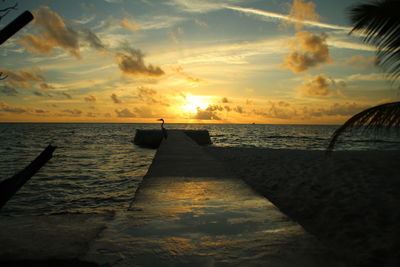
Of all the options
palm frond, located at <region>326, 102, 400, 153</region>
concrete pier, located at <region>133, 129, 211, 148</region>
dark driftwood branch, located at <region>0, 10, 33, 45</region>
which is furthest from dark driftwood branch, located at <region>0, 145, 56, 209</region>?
concrete pier, located at <region>133, 129, 211, 148</region>

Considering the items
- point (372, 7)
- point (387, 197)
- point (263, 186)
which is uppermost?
point (372, 7)

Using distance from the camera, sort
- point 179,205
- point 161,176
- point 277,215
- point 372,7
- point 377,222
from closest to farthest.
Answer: point 277,215, point 179,205, point 377,222, point 372,7, point 161,176

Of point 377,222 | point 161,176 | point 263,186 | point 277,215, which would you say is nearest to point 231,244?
point 277,215

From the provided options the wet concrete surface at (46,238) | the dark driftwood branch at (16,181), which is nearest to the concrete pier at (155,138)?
the wet concrete surface at (46,238)

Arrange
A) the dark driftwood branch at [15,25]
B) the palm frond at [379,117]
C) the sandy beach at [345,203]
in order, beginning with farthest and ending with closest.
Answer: the palm frond at [379,117] → the sandy beach at [345,203] → the dark driftwood branch at [15,25]

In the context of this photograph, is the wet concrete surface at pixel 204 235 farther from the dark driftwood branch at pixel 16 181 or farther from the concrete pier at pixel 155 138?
the concrete pier at pixel 155 138

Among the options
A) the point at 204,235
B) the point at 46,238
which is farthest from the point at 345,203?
the point at 46,238

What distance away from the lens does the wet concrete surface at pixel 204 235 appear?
7.37 ft

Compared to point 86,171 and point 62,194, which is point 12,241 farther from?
point 86,171

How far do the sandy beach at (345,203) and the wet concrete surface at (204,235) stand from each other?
1.48 meters

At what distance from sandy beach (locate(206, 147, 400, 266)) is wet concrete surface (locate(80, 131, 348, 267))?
1477 mm

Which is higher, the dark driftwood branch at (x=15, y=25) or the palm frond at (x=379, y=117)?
the dark driftwood branch at (x=15, y=25)

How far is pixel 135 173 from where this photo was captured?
39.8 feet

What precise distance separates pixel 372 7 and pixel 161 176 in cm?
583
